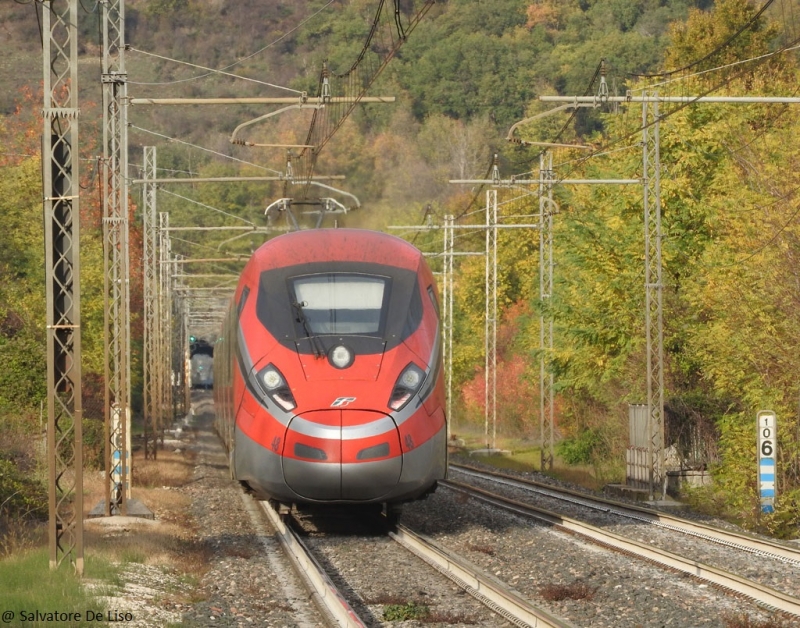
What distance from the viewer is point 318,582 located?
1287 cm

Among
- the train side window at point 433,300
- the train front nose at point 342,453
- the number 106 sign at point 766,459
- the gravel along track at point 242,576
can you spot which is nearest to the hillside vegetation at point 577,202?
the number 106 sign at point 766,459

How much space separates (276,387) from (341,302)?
4.70ft

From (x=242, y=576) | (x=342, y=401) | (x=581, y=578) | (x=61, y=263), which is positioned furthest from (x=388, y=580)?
(x=61, y=263)

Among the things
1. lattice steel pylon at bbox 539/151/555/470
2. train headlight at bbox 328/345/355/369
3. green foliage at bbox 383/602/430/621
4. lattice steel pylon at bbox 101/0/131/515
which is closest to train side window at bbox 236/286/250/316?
train headlight at bbox 328/345/355/369

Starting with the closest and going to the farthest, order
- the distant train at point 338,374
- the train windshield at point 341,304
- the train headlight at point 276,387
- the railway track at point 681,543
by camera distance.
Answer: the railway track at point 681,543 < the distant train at point 338,374 < the train headlight at point 276,387 < the train windshield at point 341,304

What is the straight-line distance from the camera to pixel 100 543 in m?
15.8

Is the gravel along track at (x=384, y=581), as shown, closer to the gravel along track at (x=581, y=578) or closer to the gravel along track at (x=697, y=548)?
the gravel along track at (x=581, y=578)

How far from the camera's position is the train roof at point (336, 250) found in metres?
16.5

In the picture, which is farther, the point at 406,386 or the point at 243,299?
the point at 243,299

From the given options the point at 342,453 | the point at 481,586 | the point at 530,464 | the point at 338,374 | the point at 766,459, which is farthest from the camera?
the point at 530,464

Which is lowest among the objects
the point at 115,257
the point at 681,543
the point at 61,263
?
the point at 681,543

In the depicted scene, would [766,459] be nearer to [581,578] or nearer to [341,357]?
[581,578]

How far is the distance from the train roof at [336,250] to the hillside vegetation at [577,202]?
15.4 ft

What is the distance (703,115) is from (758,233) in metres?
13.1
